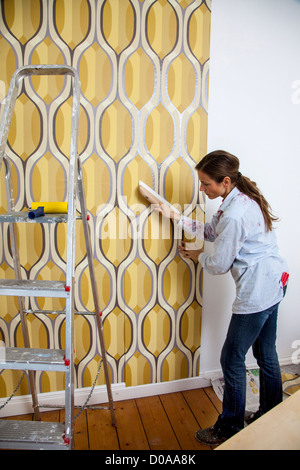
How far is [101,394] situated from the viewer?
6.88 ft

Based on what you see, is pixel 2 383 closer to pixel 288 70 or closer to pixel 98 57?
pixel 98 57

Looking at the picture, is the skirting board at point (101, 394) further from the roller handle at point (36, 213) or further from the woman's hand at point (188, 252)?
the roller handle at point (36, 213)

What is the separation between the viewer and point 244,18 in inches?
80.1

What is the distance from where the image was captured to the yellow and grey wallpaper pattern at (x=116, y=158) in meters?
1.77

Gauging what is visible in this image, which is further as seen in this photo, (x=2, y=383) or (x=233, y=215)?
(x=2, y=383)

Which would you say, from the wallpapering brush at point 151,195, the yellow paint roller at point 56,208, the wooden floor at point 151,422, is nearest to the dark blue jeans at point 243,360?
the wooden floor at point 151,422

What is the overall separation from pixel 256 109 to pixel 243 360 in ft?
4.97

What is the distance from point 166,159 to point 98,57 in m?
0.66

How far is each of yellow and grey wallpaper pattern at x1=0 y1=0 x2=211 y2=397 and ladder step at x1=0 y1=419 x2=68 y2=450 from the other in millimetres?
812

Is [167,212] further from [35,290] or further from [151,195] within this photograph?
[35,290]

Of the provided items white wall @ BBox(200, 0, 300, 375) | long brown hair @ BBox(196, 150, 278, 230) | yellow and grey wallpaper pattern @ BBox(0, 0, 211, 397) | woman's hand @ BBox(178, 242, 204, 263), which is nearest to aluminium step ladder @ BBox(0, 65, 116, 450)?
yellow and grey wallpaper pattern @ BBox(0, 0, 211, 397)

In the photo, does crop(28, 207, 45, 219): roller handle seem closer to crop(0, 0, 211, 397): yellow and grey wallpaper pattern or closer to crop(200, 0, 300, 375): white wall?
crop(0, 0, 211, 397): yellow and grey wallpaper pattern

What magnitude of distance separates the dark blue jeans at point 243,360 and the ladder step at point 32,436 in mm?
884

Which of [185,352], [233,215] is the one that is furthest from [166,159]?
[185,352]
